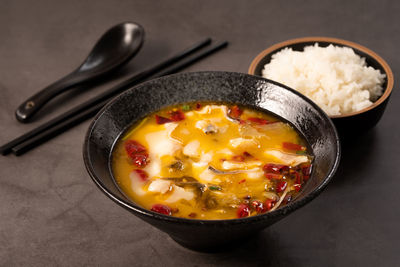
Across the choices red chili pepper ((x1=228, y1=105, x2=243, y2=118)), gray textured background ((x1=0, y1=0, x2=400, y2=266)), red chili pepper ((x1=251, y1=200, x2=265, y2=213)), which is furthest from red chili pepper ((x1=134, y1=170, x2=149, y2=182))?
red chili pepper ((x1=228, y1=105, x2=243, y2=118))

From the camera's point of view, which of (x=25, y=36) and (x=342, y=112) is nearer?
(x=342, y=112)

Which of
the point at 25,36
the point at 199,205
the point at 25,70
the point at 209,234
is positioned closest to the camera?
the point at 209,234

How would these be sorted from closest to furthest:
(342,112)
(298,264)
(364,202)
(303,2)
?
(298,264) < (364,202) < (342,112) < (303,2)

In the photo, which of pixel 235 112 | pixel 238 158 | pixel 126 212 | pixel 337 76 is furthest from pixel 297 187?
pixel 337 76

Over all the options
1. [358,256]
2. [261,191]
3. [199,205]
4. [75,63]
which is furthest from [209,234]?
[75,63]

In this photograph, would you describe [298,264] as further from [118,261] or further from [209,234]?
[118,261]

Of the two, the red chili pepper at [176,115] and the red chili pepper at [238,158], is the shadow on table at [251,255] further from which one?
the red chili pepper at [176,115]

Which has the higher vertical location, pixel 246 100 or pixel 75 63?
pixel 246 100
